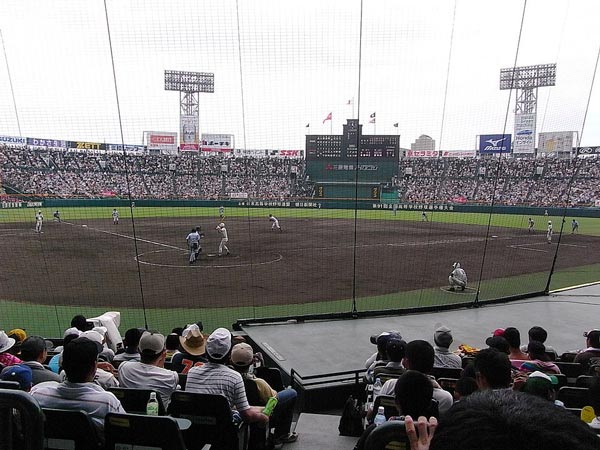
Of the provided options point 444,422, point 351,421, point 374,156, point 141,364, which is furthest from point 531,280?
point 374,156

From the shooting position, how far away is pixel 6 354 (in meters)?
4.58

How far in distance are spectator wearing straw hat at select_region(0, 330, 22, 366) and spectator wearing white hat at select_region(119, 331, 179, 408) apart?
4.45 ft

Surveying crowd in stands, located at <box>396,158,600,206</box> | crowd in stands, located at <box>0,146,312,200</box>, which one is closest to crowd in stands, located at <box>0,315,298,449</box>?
crowd in stands, located at <box>0,146,312,200</box>

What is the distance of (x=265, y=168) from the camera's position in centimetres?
5159

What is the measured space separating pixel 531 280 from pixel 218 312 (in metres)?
10.0

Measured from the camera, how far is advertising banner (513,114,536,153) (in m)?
54.2

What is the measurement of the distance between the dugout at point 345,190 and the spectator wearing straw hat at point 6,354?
34.2 meters

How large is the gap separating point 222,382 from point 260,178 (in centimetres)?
5016

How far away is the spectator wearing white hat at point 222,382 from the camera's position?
11.6ft

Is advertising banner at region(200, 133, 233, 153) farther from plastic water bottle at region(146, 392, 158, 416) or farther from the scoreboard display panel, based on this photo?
plastic water bottle at region(146, 392, 158, 416)

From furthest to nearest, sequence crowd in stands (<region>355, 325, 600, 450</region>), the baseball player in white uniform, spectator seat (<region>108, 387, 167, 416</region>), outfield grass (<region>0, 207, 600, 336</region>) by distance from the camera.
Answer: the baseball player in white uniform < outfield grass (<region>0, 207, 600, 336</region>) < spectator seat (<region>108, 387, 167, 416</region>) < crowd in stands (<region>355, 325, 600, 450</region>)

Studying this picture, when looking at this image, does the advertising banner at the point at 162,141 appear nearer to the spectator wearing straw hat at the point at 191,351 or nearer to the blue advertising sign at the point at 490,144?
the blue advertising sign at the point at 490,144

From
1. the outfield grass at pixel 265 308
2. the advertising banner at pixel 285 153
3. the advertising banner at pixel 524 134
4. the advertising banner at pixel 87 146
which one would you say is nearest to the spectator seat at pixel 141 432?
the outfield grass at pixel 265 308

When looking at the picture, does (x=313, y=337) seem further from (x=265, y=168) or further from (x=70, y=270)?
(x=265, y=168)
